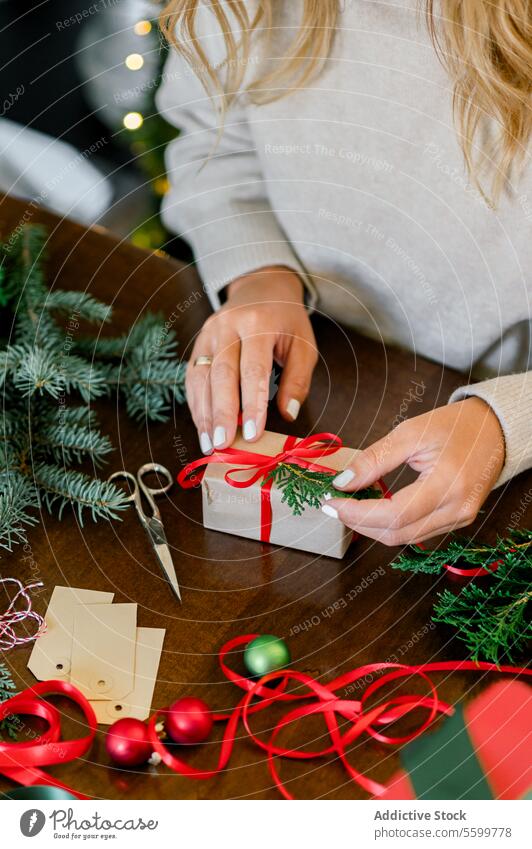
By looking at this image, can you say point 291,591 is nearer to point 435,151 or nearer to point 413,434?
point 413,434

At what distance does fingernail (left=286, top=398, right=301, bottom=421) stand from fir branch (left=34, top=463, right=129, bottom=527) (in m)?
0.16

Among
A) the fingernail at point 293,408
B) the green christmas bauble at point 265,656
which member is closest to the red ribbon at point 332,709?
the green christmas bauble at point 265,656

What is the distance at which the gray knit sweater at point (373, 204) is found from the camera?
2.41 ft

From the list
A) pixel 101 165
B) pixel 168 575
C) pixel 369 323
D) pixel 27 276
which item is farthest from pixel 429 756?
pixel 101 165

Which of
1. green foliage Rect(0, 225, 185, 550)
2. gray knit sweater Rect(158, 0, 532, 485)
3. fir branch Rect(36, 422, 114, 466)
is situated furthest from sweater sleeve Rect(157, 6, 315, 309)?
fir branch Rect(36, 422, 114, 466)

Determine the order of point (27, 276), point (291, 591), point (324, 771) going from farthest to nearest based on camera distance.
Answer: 1. point (27, 276)
2. point (291, 591)
3. point (324, 771)

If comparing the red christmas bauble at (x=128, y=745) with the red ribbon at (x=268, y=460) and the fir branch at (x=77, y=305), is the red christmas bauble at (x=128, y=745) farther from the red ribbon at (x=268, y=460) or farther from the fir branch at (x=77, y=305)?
the fir branch at (x=77, y=305)

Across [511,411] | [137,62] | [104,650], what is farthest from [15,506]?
[137,62]

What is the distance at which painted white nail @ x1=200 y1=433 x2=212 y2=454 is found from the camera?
71 centimetres

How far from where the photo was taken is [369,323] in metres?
0.86

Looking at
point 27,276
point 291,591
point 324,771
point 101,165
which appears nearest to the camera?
point 324,771

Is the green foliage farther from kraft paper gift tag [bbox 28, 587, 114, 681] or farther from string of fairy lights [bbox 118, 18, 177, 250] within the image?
string of fairy lights [bbox 118, 18, 177, 250]

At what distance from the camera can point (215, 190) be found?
92 cm

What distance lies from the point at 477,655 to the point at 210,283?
1.49 ft
